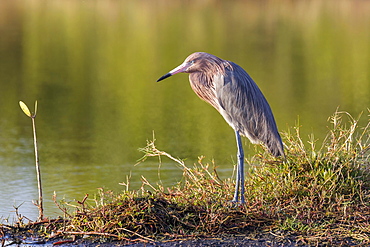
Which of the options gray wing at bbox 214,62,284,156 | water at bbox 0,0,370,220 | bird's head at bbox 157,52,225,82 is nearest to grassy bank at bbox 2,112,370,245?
gray wing at bbox 214,62,284,156

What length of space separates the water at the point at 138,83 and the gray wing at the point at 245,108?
36 cm

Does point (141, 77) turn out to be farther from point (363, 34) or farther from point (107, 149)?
point (363, 34)

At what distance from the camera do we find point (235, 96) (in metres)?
6.25

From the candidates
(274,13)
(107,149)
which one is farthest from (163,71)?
(274,13)

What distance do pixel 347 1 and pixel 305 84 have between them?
105 feet

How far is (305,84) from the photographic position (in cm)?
1964

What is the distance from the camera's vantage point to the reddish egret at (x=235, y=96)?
20.5ft

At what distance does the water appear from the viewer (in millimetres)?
10188

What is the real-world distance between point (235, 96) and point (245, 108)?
0.16 metres

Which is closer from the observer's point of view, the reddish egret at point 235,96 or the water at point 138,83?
the reddish egret at point 235,96

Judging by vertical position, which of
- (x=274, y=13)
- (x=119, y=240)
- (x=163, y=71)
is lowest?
(x=119, y=240)

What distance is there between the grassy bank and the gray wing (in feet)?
0.69

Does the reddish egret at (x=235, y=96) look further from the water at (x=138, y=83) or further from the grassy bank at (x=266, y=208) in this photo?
the water at (x=138, y=83)

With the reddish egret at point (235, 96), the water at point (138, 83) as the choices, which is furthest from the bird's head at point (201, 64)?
the water at point (138, 83)
